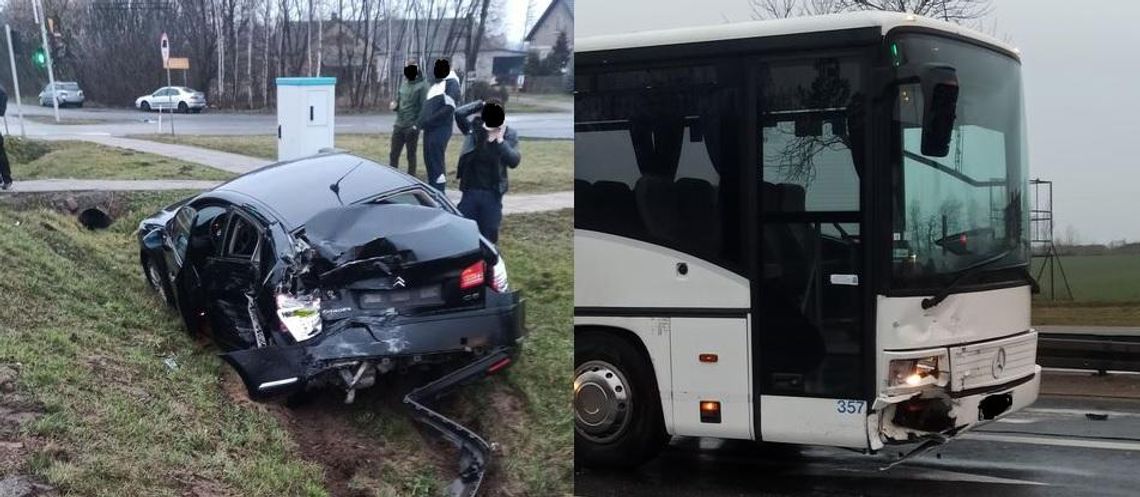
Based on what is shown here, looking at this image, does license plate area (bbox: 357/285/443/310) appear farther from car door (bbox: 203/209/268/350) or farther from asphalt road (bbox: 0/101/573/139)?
asphalt road (bbox: 0/101/573/139)

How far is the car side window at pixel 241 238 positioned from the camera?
3.01 meters

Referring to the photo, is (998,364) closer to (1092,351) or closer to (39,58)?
(1092,351)

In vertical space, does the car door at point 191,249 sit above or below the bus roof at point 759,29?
below

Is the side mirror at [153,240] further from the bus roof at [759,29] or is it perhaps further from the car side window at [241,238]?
the bus roof at [759,29]

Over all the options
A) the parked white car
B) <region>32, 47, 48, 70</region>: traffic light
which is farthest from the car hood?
<region>32, 47, 48, 70</region>: traffic light

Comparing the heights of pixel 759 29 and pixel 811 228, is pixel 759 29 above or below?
above

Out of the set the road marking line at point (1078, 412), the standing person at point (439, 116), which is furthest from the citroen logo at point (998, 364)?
the standing person at point (439, 116)

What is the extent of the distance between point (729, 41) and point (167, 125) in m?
2.70

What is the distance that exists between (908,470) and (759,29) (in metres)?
2.73

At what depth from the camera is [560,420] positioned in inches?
130

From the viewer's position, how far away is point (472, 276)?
3.14 metres

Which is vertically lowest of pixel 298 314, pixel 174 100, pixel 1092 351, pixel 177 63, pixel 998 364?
pixel 1092 351

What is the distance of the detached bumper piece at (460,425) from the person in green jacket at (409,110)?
624 millimetres

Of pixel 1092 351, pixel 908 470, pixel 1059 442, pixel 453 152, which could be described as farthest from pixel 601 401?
pixel 1092 351
